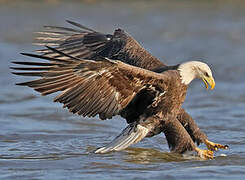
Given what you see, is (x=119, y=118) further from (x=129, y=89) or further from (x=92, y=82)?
(x=92, y=82)

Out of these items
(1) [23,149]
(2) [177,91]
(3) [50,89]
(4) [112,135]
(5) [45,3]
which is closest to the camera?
(3) [50,89]

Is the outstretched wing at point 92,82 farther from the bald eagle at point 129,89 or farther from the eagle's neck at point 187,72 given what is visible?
the eagle's neck at point 187,72

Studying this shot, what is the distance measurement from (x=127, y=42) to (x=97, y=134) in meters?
1.30

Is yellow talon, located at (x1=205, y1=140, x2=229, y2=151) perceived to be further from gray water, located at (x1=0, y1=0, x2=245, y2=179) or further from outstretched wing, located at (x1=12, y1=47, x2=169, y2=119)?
outstretched wing, located at (x1=12, y1=47, x2=169, y2=119)

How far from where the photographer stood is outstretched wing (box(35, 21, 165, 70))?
7.38m

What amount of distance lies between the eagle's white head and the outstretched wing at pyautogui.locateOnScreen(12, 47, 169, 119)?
0.29m

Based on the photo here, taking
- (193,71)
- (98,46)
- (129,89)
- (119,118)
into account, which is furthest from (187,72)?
(119,118)

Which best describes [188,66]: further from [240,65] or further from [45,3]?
[45,3]

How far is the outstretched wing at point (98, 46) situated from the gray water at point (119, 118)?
916 mm

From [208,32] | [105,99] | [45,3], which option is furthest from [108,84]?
[45,3]

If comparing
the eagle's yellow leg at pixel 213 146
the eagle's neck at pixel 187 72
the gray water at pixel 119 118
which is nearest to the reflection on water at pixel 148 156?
the gray water at pixel 119 118

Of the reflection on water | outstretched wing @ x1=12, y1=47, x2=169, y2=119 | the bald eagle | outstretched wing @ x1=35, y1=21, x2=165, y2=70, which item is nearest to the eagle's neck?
the bald eagle

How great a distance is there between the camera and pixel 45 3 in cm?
1728

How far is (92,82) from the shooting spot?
6.35 metres
